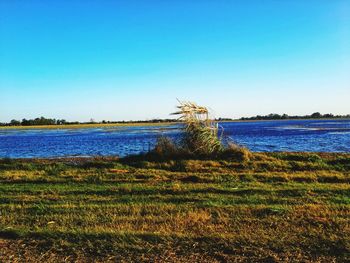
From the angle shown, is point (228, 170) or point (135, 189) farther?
point (228, 170)

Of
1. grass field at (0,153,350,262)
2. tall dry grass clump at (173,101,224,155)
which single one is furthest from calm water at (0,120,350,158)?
grass field at (0,153,350,262)

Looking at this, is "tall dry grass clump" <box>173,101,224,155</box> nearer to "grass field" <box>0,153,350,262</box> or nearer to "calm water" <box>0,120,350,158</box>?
"calm water" <box>0,120,350,158</box>

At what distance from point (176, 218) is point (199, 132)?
13690 millimetres

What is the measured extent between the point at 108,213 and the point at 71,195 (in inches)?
119

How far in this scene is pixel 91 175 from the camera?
15484 millimetres

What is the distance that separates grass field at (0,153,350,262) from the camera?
5.93m

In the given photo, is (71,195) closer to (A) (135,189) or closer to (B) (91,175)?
(A) (135,189)

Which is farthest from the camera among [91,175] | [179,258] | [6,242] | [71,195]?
[91,175]

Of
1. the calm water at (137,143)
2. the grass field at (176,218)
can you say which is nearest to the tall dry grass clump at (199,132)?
the calm water at (137,143)

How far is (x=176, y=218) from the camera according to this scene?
25.7ft

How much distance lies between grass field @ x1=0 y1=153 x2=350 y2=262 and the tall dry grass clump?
6300 millimetres

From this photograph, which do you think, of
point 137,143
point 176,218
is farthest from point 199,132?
point 137,143

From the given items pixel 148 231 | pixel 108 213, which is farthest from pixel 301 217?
pixel 108 213

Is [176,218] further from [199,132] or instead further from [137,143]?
[137,143]
